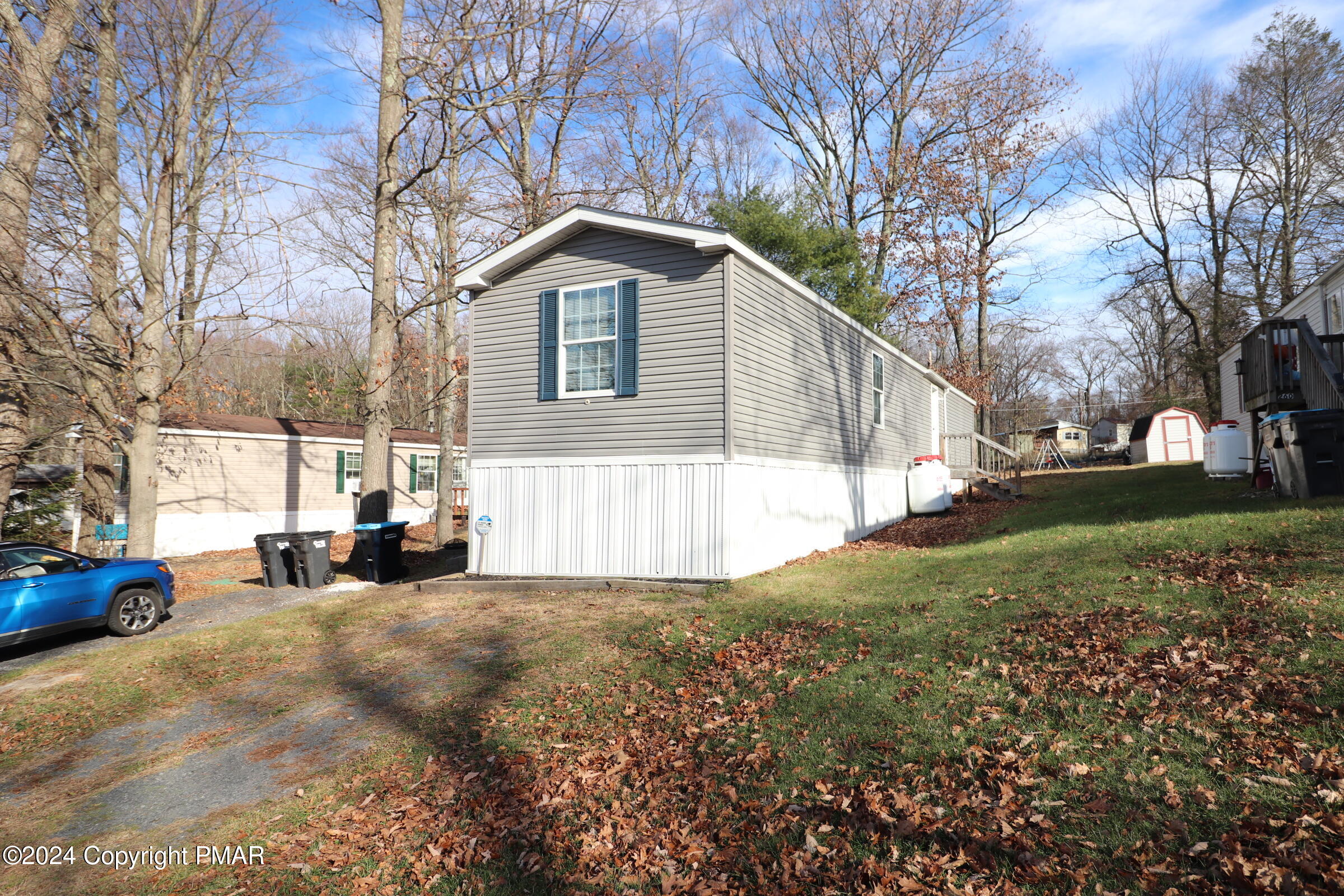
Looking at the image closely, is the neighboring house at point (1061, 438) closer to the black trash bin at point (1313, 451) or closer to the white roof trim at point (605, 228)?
the black trash bin at point (1313, 451)

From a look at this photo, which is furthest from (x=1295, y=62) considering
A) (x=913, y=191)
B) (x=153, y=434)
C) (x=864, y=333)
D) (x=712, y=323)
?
(x=153, y=434)

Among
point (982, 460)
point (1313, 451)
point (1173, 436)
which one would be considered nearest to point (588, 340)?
point (1313, 451)

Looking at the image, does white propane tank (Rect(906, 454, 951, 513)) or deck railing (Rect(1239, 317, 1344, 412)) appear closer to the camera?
deck railing (Rect(1239, 317, 1344, 412))

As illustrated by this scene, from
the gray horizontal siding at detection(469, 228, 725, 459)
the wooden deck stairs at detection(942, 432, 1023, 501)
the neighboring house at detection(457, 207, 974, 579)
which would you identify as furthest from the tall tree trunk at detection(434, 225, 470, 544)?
the wooden deck stairs at detection(942, 432, 1023, 501)

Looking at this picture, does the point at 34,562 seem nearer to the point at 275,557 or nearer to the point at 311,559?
the point at 275,557

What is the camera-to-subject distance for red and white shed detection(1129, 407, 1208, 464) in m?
32.0

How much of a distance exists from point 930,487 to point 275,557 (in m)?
15.7

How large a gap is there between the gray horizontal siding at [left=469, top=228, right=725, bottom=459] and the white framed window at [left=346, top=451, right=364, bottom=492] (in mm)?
13866

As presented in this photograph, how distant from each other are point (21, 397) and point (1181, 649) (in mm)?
16458

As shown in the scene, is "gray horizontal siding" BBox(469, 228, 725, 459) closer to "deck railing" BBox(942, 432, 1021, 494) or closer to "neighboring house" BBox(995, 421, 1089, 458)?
"deck railing" BBox(942, 432, 1021, 494)

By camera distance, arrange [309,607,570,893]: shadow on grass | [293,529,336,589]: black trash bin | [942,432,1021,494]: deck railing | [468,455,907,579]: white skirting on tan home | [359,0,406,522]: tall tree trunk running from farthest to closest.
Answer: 1. [942,432,1021,494]: deck railing
2. [359,0,406,522]: tall tree trunk
3. [293,529,336,589]: black trash bin
4. [468,455,907,579]: white skirting on tan home
5. [309,607,570,893]: shadow on grass

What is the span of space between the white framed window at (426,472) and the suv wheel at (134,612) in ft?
51.3

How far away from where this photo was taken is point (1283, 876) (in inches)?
119

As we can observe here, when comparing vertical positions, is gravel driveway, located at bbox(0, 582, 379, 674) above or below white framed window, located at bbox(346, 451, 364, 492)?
below
